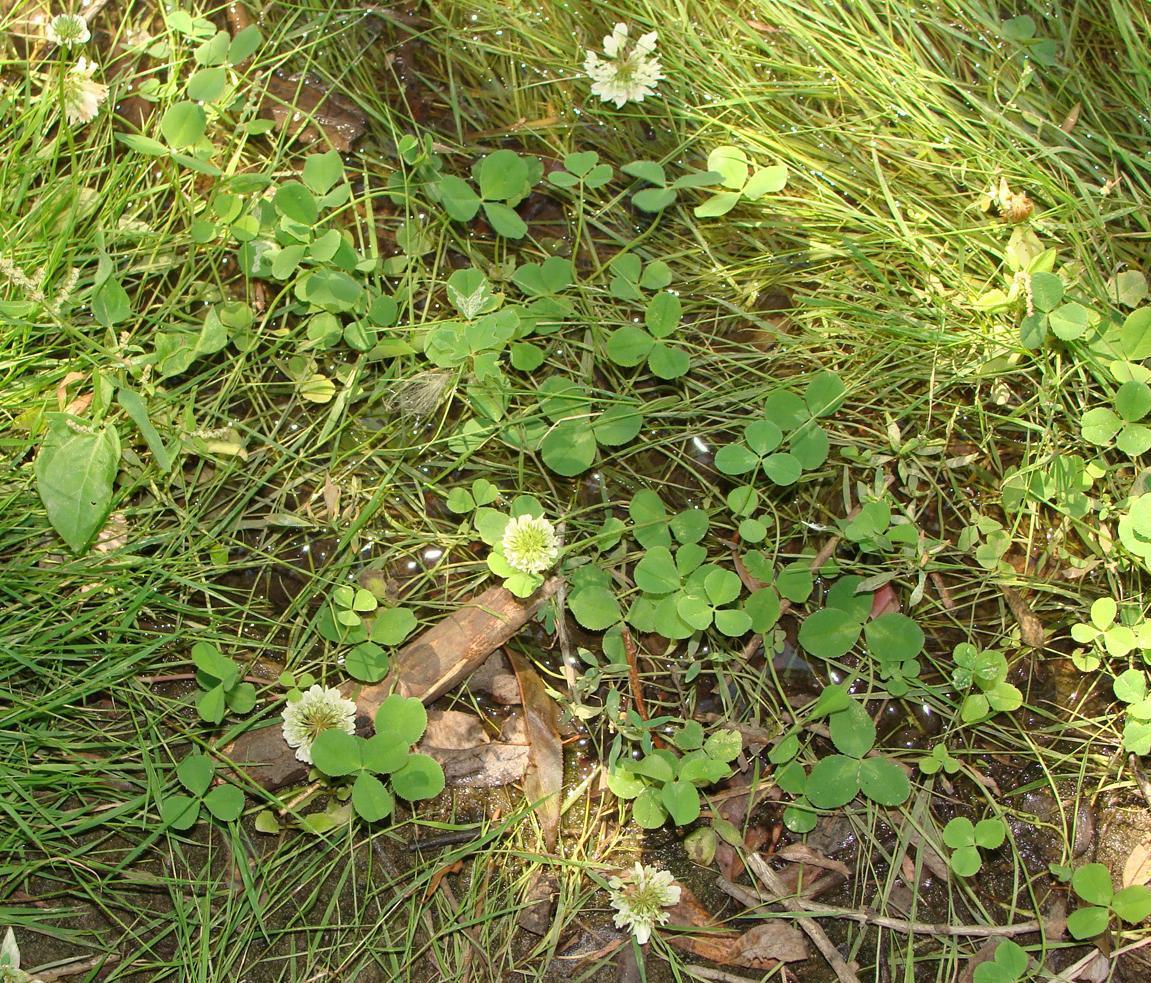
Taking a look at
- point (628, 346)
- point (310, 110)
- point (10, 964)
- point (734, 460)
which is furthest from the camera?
point (310, 110)

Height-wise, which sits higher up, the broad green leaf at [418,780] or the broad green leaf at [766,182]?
the broad green leaf at [766,182]

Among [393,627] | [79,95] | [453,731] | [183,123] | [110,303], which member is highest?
[79,95]

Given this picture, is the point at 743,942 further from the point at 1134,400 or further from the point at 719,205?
the point at 719,205

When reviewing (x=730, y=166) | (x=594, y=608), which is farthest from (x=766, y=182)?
(x=594, y=608)

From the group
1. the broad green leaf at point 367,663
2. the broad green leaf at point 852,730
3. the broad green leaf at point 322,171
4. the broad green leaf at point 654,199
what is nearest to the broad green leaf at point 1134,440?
the broad green leaf at point 852,730

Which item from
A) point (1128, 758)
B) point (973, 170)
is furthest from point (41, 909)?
point (973, 170)

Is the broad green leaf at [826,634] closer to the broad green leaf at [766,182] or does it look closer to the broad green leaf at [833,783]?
the broad green leaf at [833,783]
